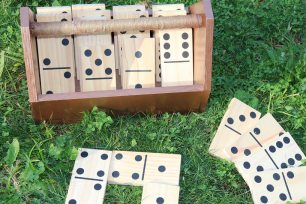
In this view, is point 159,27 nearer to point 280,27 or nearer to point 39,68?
point 39,68

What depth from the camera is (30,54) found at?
10.8 feet

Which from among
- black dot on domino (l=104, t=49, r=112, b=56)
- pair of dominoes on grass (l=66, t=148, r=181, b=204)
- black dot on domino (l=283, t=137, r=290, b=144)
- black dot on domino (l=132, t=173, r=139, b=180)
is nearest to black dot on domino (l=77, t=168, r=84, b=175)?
pair of dominoes on grass (l=66, t=148, r=181, b=204)

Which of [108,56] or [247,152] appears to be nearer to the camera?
[108,56]

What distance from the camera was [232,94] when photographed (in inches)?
157

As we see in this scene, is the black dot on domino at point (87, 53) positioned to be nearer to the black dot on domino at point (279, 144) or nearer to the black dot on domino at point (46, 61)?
the black dot on domino at point (46, 61)

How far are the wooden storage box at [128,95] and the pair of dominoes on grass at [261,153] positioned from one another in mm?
247

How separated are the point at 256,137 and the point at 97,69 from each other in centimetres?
107

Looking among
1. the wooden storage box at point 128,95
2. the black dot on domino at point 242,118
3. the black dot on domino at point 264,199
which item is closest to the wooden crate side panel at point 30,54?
the wooden storage box at point 128,95

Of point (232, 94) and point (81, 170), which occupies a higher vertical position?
point (232, 94)

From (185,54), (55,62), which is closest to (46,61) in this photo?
(55,62)

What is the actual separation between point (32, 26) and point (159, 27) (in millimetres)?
721

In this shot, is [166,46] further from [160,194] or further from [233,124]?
[160,194]

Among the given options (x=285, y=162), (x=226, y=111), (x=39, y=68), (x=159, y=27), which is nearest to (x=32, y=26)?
(x=39, y=68)

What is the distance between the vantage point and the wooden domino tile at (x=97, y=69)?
3.52m
